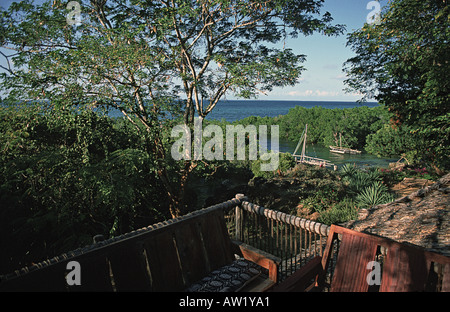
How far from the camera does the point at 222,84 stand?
8.49 metres

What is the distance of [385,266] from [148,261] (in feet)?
6.65

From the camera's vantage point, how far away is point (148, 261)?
237cm

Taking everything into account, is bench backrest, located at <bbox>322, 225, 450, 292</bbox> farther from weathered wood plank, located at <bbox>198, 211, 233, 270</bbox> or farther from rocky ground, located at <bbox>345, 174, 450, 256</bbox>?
rocky ground, located at <bbox>345, 174, 450, 256</bbox>

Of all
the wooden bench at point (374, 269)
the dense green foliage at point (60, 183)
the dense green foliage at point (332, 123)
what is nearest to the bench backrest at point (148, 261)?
the wooden bench at point (374, 269)

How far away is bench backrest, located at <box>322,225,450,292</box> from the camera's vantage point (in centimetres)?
198

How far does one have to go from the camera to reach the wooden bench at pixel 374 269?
199 centimetres

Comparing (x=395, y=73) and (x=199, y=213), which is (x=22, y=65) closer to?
(x=199, y=213)

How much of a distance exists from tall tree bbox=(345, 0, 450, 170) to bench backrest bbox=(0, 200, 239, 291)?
7.82 meters

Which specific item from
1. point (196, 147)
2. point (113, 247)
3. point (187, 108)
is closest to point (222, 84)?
point (187, 108)

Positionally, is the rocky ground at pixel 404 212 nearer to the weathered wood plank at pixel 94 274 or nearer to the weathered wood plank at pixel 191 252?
the weathered wood plank at pixel 191 252

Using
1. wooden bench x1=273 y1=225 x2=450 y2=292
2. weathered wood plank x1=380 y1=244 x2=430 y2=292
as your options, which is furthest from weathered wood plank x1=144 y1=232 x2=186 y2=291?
weathered wood plank x1=380 y1=244 x2=430 y2=292

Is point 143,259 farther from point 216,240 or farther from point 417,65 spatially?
point 417,65

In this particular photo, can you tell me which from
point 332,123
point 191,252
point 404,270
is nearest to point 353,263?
point 404,270
